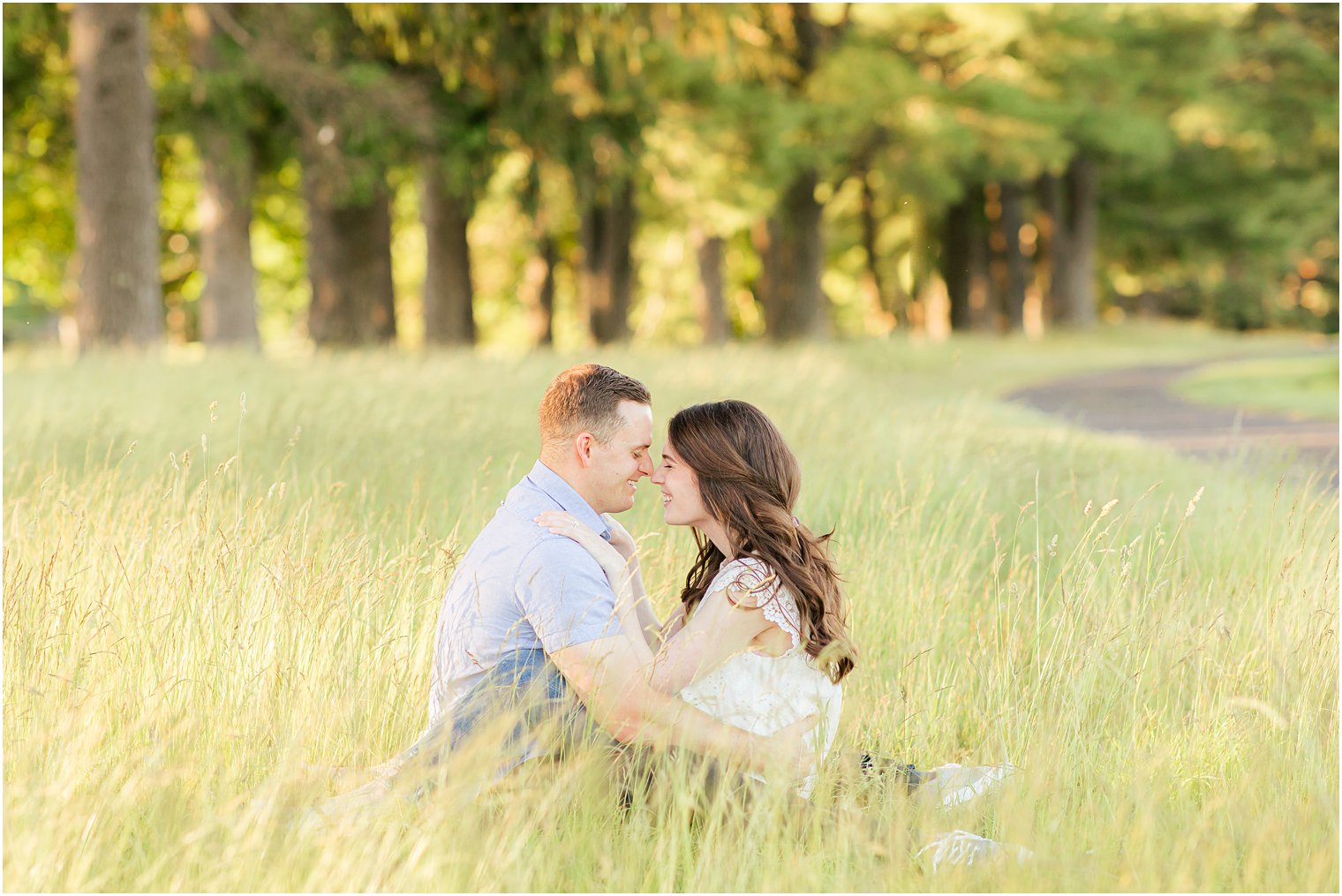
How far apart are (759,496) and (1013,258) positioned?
114 feet

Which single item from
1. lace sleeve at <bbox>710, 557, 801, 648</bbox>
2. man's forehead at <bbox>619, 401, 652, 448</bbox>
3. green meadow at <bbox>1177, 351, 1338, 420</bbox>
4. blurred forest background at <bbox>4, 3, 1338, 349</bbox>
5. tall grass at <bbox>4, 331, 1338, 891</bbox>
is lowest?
green meadow at <bbox>1177, 351, 1338, 420</bbox>

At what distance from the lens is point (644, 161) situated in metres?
24.0

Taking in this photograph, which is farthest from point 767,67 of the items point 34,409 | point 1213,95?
point 34,409

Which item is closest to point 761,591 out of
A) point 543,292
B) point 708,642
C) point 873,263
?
point 708,642

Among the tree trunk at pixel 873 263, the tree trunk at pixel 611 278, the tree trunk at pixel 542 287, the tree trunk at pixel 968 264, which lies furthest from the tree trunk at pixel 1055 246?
the tree trunk at pixel 611 278

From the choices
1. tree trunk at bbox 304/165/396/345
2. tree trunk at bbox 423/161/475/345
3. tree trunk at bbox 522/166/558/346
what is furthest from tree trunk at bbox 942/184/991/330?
tree trunk at bbox 304/165/396/345

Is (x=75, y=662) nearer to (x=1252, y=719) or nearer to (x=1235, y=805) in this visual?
(x=1235, y=805)

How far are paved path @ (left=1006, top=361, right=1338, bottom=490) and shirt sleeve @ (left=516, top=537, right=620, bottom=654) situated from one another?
4.87 m

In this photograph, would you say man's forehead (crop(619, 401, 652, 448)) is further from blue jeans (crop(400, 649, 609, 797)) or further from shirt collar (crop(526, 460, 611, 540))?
blue jeans (crop(400, 649, 609, 797))

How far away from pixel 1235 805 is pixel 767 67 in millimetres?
24493

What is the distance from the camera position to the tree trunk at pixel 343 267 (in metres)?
20.1

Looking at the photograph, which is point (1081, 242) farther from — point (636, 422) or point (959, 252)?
point (636, 422)

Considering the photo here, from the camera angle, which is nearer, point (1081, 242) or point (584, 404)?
point (584, 404)

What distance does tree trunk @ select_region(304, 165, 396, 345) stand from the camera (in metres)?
20.1
